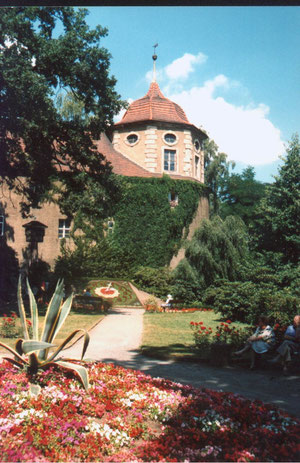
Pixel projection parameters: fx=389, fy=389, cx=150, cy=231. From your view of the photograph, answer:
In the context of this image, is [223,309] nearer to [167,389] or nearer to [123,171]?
[167,389]

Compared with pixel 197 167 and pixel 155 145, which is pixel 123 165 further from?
pixel 197 167

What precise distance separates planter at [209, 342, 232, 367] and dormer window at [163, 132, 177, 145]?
2598 cm

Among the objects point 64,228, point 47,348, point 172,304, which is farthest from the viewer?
point 64,228

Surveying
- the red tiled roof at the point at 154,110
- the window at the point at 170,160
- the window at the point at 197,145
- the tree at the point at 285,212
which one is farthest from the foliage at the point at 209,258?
the red tiled roof at the point at 154,110

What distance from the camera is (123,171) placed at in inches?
1208

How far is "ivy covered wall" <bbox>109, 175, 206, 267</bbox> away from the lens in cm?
2877

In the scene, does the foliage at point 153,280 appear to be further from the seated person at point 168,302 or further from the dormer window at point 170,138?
the dormer window at point 170,138

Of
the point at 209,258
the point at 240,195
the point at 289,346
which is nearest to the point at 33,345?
the point at 289,346

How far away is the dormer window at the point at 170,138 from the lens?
33.2 metres

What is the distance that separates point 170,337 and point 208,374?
15.8 ft

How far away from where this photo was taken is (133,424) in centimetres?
501

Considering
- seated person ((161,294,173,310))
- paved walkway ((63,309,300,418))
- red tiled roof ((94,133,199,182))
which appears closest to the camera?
paved walkway ((63,309,300,418))

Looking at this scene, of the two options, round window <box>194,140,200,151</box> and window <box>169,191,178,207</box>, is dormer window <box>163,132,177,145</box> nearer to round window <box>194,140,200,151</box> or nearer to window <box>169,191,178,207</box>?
round window <box>194,140,200,151</box>

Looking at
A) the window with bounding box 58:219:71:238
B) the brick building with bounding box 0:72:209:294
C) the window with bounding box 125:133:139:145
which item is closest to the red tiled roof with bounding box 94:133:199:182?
the brick building with bounding box 0:72:209:294
